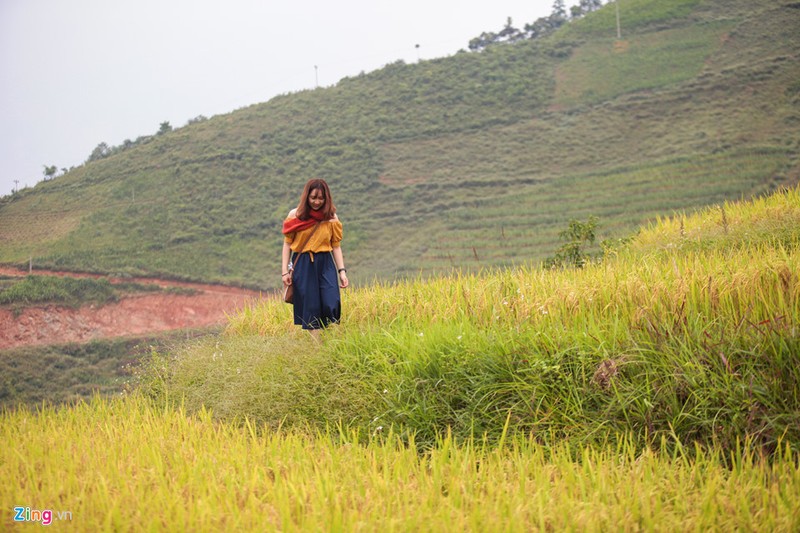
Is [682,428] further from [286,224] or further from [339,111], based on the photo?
[339,111]

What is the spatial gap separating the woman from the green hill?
13.8 m

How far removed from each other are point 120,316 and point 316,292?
13.3 meters

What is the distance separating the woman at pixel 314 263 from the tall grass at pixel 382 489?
6.13 feet

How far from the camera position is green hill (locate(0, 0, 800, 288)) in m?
23.1

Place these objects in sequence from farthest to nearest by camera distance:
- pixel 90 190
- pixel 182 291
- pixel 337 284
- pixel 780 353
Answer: pixel 90 190
pixel 182 291
pixel 337 284
pixel 780 353

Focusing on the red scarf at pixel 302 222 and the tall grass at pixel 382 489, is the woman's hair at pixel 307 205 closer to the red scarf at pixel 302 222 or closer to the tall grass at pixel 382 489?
the red scarf at pixel 302 222

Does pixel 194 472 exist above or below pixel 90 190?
below

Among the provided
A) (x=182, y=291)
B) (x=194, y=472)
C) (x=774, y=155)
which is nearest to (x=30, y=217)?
(x=182, y=291)

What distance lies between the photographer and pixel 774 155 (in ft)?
78.0

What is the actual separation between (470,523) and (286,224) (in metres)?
3.81

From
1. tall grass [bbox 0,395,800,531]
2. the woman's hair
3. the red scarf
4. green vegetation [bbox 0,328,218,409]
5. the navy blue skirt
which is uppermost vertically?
the woman's hair

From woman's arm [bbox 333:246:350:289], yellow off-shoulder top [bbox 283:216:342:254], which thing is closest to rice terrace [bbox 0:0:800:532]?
woman's arm [bbox 333:246:350:289]

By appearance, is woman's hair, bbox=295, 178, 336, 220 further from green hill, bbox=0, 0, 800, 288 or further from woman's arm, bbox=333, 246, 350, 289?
green hill, bbox=0, 0, 800, 288

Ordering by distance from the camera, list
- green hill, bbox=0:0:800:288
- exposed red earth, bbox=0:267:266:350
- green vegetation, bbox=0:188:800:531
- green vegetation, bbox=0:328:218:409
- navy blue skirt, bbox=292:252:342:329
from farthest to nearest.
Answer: green hill, bbox=0:0:800:288 < exposed red earth, bbox=0:267:266:350 < green vegetation, bbox=0:328:218:409 < navy blue skirt, bbox=292:252:342:329 < green vegetation, bbox=0:188:800:531
